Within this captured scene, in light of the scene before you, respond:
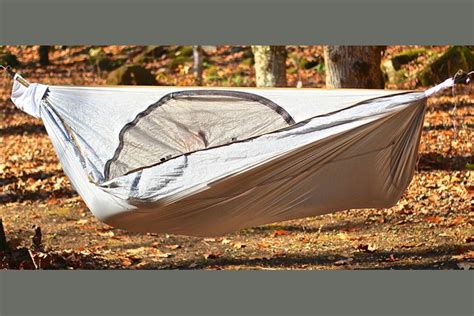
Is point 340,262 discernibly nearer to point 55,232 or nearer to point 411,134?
point 411,134

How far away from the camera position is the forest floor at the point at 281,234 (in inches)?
224

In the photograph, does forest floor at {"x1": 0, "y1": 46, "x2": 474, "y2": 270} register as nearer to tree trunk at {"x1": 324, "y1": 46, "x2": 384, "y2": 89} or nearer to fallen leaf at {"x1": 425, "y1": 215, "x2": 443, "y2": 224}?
fallen leaf at {"x1": 425, "y1": 215, "x2": 443, "y2": 224}

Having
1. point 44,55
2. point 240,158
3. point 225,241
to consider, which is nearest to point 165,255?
point 225,241

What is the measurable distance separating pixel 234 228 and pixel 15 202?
324 cm

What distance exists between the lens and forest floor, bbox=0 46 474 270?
569cm

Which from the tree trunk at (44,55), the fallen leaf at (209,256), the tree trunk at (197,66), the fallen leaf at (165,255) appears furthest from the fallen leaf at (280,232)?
the tree trunk at (44,55)

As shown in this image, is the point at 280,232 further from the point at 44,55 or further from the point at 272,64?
the point at 44,55

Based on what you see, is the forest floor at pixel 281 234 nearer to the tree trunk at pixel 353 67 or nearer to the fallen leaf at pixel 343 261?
the fallen leaf at pixel 343 261

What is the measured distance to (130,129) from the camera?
4676 mm

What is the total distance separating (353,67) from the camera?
20.3 feet

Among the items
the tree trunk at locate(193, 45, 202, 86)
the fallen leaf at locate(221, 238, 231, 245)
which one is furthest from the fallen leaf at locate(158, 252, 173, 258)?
the tree trunk at locate(193, 45, 202, 86)

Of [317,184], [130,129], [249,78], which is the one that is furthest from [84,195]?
[249,78]

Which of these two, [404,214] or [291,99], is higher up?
[291,99]

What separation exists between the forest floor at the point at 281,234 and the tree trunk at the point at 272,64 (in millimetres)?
1382
